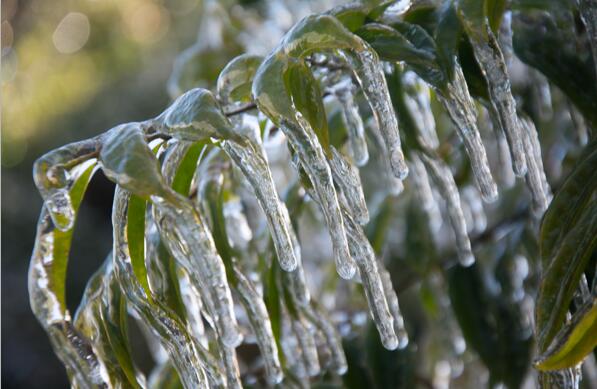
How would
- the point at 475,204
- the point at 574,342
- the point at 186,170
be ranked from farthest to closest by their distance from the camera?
the point at 475,204 → the point at 186,170 → the point at 574,342

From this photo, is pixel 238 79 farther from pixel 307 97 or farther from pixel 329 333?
pixel 329 333

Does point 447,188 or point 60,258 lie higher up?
point 60,258

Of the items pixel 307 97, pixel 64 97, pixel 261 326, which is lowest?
pixel 64 97

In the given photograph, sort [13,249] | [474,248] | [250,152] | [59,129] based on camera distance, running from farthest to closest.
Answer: [59,129] → [13,249] → [474,248] → [250,152]

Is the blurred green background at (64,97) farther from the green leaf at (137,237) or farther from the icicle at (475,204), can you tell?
Result: the green leaf at (137,237)

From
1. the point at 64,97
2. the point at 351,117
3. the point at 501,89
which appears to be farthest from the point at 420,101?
the point at 64,97

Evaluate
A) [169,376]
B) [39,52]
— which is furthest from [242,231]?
[39,52]

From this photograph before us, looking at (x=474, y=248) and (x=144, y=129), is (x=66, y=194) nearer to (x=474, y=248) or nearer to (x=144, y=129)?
(x=144, y=129)
